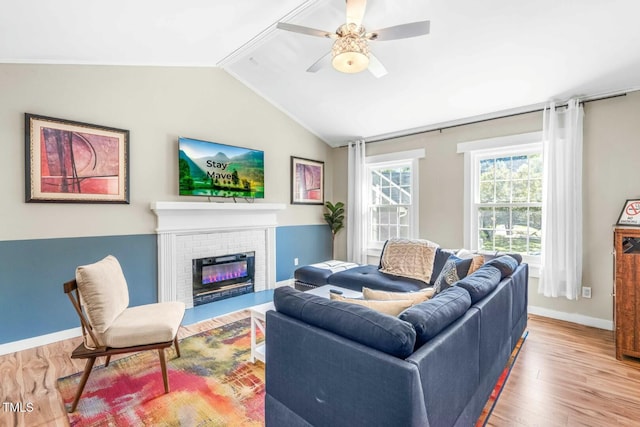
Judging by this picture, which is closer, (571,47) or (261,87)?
(571,47)

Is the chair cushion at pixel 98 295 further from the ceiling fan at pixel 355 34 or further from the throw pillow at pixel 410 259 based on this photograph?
the throw pillow at pixel 410 259

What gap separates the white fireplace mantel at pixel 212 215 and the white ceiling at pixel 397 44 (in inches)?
64.9

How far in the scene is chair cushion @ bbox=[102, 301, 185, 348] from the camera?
192cm

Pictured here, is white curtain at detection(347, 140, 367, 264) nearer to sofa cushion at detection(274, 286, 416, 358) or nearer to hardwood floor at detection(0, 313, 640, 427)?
hardwood floor at detection(0, 313, 640, 427)

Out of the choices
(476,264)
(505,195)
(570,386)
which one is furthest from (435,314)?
(505,195)

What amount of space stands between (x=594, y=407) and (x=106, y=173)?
4.49 metres

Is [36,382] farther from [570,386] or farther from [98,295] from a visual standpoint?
[570,386]

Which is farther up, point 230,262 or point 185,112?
point 185,112

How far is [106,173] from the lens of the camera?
3.07m

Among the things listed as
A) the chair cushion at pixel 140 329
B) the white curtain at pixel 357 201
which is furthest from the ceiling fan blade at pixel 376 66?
the chair cushion at pixel 140 329

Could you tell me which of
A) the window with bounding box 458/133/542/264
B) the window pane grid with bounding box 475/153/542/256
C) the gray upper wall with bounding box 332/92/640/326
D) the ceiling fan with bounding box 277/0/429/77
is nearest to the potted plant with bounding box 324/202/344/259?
the window with bounding box 458/133/542/264

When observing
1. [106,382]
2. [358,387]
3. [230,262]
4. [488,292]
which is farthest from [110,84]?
[488,292]

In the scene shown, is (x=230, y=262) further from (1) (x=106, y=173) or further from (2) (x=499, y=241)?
(2) (x=499, y=241)

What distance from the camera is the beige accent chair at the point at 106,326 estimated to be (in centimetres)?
189
